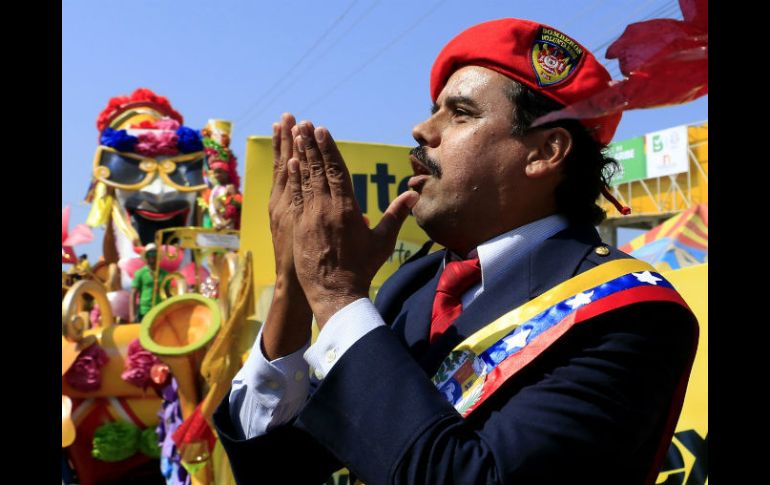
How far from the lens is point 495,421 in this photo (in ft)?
3.98

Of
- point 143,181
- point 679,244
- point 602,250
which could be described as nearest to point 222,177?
point 143,181

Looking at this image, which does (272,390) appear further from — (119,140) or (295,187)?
(119,140)

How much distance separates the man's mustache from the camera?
5.16 ft

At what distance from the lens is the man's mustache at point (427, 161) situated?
5.16ft

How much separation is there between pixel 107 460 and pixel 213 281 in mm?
1710

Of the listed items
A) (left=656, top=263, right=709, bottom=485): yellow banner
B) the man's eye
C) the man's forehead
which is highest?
the man's forehead

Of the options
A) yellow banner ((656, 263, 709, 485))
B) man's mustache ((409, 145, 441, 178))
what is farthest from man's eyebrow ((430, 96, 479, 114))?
yellow banner ((656, 263, 709, 485))

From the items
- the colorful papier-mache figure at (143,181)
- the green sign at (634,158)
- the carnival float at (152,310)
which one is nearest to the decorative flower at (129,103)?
the carnival float at (152,310)

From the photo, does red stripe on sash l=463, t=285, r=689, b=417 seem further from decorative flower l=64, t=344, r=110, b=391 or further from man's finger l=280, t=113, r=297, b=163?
decorative flower l=64, t=344, r=110, b=391

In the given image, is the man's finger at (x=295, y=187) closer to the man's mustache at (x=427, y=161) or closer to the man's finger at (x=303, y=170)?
the man's finger at (x=303, y=170)

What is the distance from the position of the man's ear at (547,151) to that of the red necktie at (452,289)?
8.8 inches

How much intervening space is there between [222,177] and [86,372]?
2.57m

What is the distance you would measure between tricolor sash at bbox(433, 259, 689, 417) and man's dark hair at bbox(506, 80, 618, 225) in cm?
28

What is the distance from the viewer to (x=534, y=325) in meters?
1.32
